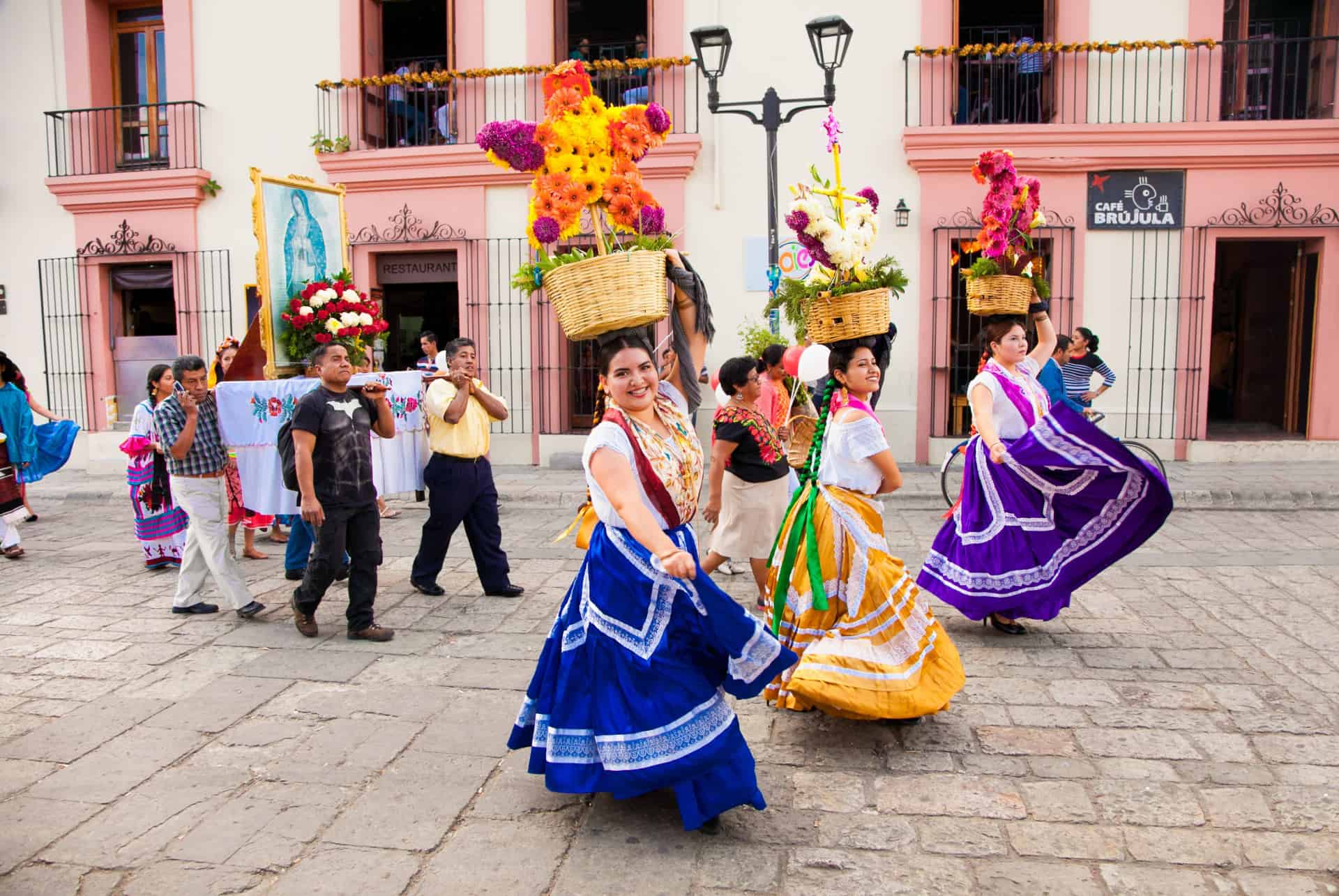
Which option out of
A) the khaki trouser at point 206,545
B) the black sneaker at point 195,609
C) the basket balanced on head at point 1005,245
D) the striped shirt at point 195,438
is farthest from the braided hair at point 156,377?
the basket balanced on head at point 1005,245

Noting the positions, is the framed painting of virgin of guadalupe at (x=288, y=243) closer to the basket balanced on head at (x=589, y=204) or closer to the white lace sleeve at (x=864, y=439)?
the basket balanced on head at (x=589, y=204)

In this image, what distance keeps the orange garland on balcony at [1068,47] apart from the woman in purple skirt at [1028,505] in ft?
25.6

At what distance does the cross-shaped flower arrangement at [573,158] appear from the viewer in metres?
3.44

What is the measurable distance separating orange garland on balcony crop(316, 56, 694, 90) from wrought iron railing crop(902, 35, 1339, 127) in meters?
2.99

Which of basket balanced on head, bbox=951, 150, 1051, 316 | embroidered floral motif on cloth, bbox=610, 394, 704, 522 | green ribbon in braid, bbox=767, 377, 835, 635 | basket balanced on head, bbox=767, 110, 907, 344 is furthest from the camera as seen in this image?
basket balanced on head, bbox=951, 150, 1051, 316

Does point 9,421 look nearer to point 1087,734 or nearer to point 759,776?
point 759,776

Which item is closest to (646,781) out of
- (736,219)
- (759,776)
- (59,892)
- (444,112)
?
(759,776)

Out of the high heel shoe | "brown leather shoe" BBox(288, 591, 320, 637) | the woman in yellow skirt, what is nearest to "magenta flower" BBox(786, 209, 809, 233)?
the woman in yellow skirt

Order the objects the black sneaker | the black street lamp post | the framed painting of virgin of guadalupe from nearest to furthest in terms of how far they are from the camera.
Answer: the black sneaker < the framed painting of virgin of guadalupe < the black street lamp post

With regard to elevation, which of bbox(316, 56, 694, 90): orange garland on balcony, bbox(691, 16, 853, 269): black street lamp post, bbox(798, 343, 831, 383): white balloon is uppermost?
bbox(316, 56, 694, 90): orange garland on balcony

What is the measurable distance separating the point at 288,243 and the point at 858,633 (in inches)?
188

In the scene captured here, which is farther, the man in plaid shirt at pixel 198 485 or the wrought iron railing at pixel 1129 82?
the wrought iron railing at pixel 1129 82

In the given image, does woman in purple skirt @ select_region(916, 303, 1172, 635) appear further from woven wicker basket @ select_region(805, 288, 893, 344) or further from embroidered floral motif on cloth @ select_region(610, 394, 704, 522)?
embroidered floral motif on cloth @ select_region(610, 394, 704, 522)

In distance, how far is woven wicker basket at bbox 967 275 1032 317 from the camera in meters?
5.42
